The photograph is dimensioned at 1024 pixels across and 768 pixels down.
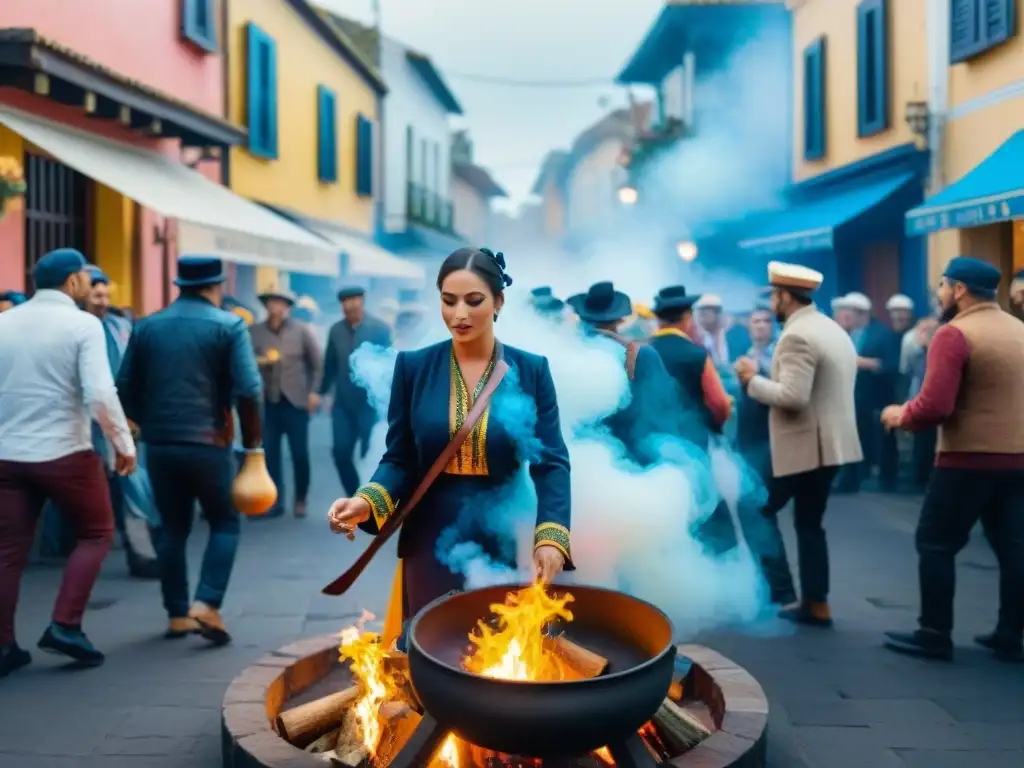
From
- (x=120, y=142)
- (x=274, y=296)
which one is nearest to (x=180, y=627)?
(x=274, y=296)

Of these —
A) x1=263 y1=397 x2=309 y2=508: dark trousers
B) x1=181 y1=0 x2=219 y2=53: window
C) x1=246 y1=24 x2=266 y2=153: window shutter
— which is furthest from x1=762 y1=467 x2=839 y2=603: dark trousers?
x1=246 y1=24 x2=266 y2=153: window shutter

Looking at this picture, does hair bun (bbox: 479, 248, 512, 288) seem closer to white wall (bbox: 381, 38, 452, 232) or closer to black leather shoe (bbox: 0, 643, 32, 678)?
black leather shoe (bbox: 0, 643, 32, 678)

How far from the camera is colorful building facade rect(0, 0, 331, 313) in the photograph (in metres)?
8.30

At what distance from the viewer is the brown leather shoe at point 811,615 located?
5852 millimetres

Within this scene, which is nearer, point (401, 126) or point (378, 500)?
point (378, 500)

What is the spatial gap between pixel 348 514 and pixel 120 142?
859 centimetres

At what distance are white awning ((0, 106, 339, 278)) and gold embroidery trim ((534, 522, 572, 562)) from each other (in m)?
6.15

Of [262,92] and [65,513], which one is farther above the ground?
[262,92]

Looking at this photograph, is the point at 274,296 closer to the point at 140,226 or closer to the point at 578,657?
the point at 140,226

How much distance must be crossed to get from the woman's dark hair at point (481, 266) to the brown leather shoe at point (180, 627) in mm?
3122

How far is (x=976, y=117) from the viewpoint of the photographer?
1116 cm

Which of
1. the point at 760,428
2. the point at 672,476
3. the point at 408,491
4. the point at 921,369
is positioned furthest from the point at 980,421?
the point at 921,369

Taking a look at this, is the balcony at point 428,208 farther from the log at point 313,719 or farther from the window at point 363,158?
the log at point 313,719

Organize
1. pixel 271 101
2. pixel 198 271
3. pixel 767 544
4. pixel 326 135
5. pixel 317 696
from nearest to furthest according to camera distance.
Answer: pixel 317 696
pixel 198 271
pixel 767 544
pixel 271 101
pixel 326 135
